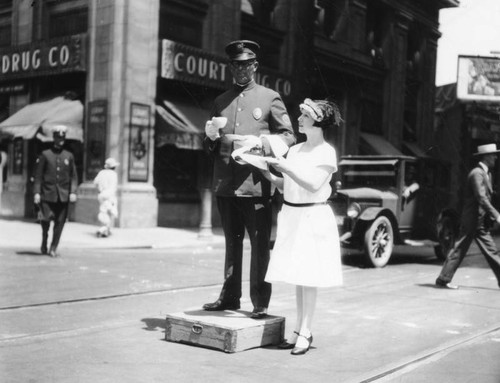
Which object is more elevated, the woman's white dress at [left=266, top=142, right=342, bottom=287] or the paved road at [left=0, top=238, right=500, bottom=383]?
the woman's white dress at [left=266, top=142, right=342, bottom=287]

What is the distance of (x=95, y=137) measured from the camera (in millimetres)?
16922

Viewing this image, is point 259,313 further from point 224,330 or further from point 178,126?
point 178,126

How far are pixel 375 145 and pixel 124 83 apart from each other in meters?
A: 12.2

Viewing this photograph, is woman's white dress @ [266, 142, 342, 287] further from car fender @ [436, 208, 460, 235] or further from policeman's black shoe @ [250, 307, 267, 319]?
car fender @ [436, 208, 460, 235]

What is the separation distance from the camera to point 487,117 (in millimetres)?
30703

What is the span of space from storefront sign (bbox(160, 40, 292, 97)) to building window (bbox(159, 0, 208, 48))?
32.7 inches

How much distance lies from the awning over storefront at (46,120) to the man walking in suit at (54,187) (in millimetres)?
5436

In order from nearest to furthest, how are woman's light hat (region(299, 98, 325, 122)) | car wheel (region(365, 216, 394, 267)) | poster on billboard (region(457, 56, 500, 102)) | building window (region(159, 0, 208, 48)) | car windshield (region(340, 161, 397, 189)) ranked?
1. woman's light hat (region(299, 98, 325, 122))
2. poster on billboard (region(457, 56, 500, 102))
3. car wheel (region(365, 216, 394, 267))
4. car windshield (region(340, 161, 397, 189))
5. building window (region(159, 0, 208, 48))

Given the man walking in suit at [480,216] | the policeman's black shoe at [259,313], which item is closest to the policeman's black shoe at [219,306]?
the policeman's black shoe at [259,313]

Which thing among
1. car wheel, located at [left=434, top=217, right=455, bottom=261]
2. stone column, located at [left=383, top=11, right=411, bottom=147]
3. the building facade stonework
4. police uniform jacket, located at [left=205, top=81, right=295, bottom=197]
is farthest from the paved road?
stone column, located at [left=383, top=11, right=411, bottom=147]

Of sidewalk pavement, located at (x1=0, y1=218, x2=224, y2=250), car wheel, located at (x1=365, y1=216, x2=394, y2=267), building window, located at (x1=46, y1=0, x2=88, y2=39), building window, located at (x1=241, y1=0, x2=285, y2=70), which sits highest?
building window, located at (x1=241, y1=0, x2=285, y2=70)

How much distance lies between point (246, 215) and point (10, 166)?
15.0 m

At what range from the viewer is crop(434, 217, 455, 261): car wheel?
12289mm

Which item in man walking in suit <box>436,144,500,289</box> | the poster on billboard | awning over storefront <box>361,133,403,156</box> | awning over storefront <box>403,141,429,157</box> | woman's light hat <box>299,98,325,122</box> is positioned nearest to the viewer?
woman's light hat <box>299,98,325,122</box>
